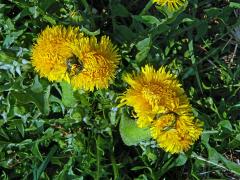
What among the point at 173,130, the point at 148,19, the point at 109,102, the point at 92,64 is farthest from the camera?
the point at 109,102

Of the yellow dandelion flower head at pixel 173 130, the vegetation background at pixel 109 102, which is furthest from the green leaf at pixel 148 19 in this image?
the yellow dandelion flower head at pixel 173 130

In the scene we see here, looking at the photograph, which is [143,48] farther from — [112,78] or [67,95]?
[67,95]

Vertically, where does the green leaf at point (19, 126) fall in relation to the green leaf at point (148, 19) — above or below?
below

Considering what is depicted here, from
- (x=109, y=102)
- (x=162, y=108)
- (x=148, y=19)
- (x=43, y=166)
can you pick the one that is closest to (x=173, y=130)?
(x=162, y=108)

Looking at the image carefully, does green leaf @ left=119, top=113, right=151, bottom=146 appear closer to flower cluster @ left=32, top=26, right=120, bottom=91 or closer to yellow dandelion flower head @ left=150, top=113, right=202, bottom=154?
yellow dandelion flower head @ left=150, top=113, right=202, bottom=154

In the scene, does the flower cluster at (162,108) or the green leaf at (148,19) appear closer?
the flower cluster at (162,108)

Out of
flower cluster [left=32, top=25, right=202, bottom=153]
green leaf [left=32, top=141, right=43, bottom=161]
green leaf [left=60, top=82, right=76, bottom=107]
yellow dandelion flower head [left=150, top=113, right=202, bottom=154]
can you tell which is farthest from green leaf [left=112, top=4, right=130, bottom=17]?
green leaf [left=32, top=141, right=43, bottom=161]

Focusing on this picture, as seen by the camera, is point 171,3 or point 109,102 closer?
point 171,3

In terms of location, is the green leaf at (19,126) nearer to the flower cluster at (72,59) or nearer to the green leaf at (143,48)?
the flower cluster at (72,59)
